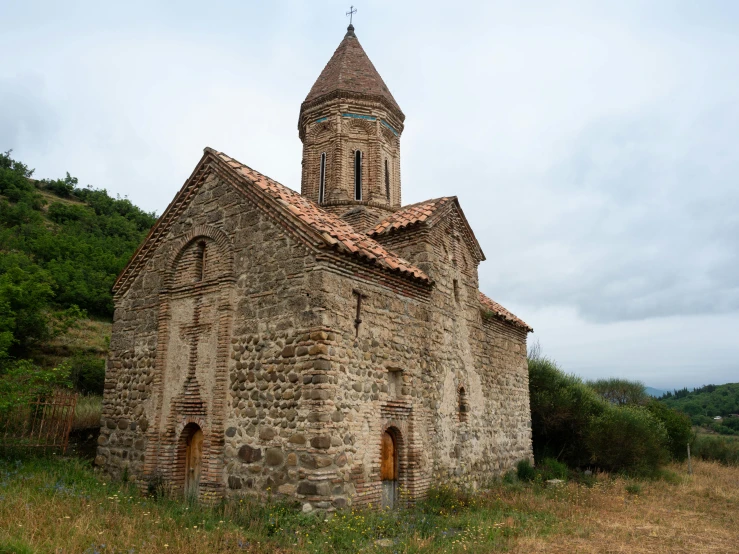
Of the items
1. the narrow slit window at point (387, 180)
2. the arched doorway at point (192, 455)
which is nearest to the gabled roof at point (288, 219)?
the arched doorway at point (192, 455)

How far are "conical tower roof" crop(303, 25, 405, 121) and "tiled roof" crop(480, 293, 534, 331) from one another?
20.2 feet

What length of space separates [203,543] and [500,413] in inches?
381

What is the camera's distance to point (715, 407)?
58188 millimetres

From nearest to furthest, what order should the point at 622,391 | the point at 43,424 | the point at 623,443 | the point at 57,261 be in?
the point at 43,424 → the point at 623,443 → the point at 57,261 → the point at 622,391

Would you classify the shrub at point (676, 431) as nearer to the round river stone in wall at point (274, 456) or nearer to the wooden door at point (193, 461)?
the round river stone in wall at point (274, 456)

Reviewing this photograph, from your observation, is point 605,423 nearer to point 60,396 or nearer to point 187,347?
point 187,347

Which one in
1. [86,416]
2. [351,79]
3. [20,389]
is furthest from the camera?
[351,79]

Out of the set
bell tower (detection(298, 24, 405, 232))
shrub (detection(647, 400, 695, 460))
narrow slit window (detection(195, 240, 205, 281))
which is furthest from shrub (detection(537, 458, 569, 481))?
narrow slit window (detection(195, 240, 205, 281))

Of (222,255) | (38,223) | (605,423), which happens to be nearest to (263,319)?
(222,255)

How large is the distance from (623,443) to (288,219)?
14.1 metres

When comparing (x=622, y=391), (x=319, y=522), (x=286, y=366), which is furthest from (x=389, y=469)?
(x=622, y=391)

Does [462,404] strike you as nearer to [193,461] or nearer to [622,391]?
[193,461]

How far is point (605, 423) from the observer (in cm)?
1734

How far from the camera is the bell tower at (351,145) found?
14656 millimetres
